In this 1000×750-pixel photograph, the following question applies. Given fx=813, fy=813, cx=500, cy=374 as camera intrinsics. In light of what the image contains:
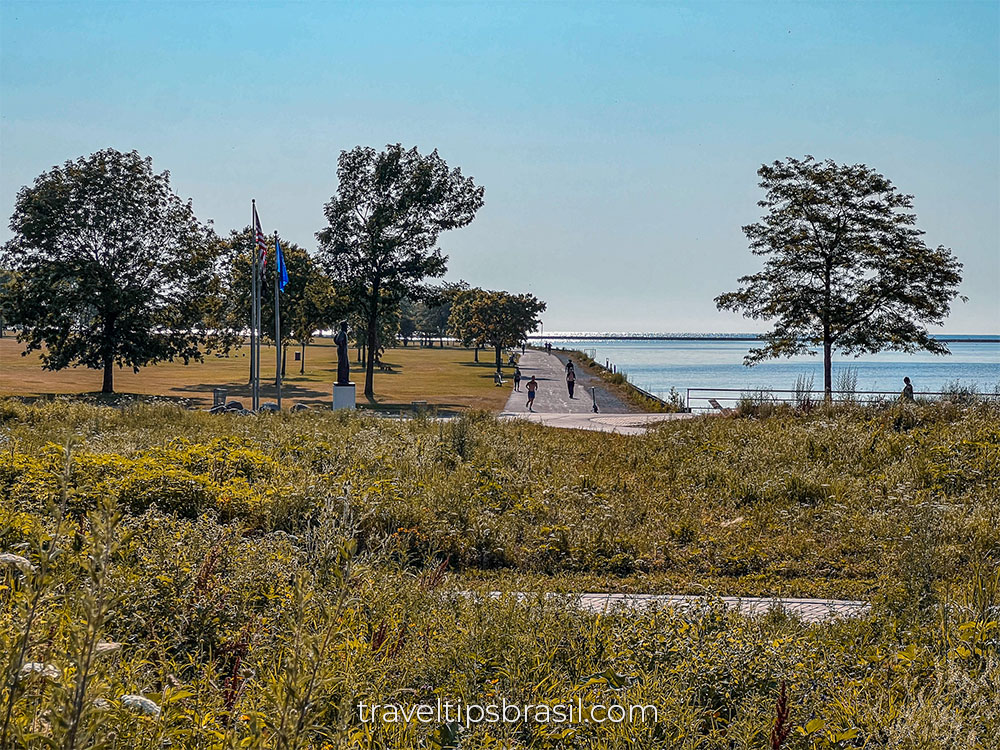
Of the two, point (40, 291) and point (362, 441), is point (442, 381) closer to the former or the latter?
point (40, 291)

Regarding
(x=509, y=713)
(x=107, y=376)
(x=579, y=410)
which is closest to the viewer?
(x=509, y=713)

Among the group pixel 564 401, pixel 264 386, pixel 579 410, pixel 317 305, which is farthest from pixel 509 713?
pixel 264 386

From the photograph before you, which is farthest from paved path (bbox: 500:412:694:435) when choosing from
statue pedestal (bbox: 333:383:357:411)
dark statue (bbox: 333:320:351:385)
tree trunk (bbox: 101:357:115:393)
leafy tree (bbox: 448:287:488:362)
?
leafy tree (bbox: 448:287:488:362)

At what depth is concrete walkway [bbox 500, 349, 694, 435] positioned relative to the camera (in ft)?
71.6

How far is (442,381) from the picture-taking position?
48938mm

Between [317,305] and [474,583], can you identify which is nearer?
[474,583]

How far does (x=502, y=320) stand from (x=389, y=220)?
35.2 meters

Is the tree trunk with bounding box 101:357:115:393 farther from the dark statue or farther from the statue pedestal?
the statue pedestal

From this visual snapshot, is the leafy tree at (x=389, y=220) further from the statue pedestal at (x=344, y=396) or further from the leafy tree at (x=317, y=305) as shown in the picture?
the statue pedestal at (x=344, y=396)

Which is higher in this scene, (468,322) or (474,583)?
(468,322)

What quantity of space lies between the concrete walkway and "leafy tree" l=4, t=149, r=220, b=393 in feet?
52.7

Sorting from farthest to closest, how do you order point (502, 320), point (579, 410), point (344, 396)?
point (502, 320)
point (579, 410)
point (344, 396)

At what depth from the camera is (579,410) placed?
3094cm

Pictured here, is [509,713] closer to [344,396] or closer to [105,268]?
[344,396]
